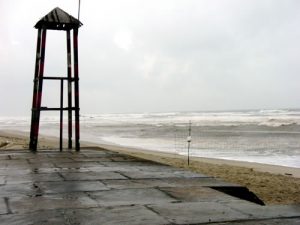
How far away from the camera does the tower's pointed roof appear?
9.83 meters

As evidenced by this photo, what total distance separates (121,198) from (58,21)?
6303 millimetres

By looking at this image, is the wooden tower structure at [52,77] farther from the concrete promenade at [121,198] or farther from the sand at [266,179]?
the concrete promenade at [121,198]

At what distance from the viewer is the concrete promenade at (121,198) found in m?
3.58

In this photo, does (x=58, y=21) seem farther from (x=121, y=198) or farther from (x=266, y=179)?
(x=121, y=198)

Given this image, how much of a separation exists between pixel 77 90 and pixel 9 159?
97.4 inches

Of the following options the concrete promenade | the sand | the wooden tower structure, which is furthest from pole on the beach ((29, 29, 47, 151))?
the concrete promenade

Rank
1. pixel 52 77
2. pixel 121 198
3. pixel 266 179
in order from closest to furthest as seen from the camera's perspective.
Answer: pixel 121 198 → pixel 52 77 → pixel 266 179

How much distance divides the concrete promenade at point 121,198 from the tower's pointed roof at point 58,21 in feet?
12.6

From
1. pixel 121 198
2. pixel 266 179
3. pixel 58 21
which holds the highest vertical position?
pixel 58 21

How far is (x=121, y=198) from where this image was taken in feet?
14.6

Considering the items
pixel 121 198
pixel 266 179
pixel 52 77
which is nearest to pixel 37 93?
pixel 52 77

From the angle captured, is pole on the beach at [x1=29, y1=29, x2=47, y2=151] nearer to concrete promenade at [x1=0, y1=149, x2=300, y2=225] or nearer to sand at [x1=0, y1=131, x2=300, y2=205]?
sand at [x1=0, y1=131, x2=300, y2=205]

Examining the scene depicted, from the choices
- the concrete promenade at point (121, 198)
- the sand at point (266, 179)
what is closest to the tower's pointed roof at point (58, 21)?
the sand at point (266, 179)

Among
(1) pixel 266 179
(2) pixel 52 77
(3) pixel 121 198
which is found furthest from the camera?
(1) pixel 266 179
